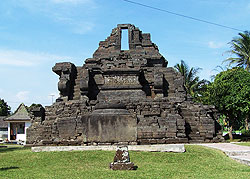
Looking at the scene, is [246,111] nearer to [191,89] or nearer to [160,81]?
[160,81]

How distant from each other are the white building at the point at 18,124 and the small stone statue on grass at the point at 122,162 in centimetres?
3886

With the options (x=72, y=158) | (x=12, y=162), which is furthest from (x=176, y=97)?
(x=12, y=162)

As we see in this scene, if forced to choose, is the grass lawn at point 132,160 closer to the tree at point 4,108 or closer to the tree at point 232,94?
the tree at point 232,94

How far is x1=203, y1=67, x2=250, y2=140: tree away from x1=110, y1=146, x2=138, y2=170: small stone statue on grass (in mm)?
14448

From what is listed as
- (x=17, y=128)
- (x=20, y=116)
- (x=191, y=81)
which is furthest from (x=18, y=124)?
(x=191, y=81)

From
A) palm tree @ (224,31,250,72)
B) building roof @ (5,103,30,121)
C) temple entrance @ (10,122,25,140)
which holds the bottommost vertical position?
temple entrance @ (10,122,25,140)

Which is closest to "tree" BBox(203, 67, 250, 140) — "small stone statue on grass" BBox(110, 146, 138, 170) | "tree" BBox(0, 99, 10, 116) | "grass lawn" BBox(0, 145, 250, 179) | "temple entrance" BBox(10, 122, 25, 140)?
"grass lawn" BBox(0, 145, 250, 179)

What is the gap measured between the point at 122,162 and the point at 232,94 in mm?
15566

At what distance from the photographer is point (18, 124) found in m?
47.6

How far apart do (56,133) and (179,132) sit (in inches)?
253

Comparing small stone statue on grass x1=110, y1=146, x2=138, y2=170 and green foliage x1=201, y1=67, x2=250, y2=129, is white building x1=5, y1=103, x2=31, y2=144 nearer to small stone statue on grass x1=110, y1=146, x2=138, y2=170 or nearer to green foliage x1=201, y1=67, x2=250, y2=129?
green foliage x1=201, y1=67, x2=250, y2=129

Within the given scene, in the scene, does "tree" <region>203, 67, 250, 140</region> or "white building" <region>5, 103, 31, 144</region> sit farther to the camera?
"white building" <region>5, 103, 31, 144</region>

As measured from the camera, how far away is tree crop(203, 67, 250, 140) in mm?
22188

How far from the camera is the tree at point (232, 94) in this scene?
2219 cm
